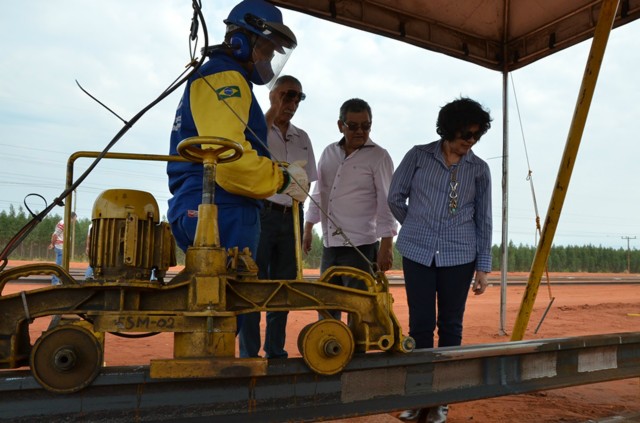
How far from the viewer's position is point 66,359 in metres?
1.78

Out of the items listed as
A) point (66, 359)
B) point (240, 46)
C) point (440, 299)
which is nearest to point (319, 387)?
point (66, 359)

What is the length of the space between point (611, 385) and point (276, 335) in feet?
10.4

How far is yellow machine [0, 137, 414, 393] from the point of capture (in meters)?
1.84

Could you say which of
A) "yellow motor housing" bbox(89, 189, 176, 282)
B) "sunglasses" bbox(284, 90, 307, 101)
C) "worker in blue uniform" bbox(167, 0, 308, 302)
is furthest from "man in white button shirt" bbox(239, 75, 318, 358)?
"yellow motor housing" bbox(89, 189, 176, 282)

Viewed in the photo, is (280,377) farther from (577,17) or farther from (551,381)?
(577,17)

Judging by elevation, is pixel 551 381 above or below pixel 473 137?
below

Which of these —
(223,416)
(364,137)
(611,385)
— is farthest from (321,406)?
(611,385)

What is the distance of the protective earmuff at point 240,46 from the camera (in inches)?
100

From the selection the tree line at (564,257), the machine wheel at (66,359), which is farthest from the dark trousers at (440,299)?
the tree line at (564,257)

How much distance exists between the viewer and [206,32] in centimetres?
220

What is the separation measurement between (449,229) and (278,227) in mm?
1340

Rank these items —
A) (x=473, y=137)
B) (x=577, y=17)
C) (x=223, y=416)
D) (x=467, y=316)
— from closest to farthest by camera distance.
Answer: (x=223, y=416) < (x=473, y=137) < (x=577, y=17) < (x=467, y=316)

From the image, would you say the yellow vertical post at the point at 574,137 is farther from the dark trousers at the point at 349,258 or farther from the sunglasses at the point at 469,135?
the dark trousers at the point at 349,258

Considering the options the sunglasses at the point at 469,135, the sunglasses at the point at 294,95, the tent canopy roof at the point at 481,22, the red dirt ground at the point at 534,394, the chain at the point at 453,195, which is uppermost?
the tent canopy roof at the point at 481,22
